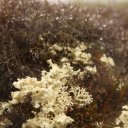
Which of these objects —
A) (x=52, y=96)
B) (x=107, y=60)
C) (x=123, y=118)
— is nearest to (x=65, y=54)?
(x=107, y=60)

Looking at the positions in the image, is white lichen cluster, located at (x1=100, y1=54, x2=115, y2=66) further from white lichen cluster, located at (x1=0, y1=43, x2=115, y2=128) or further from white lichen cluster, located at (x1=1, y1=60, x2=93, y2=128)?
white lichen cluster, located at (x1=1, y1=60, x2=93, y2=128)

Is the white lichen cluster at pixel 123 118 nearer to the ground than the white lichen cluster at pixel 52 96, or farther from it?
nearer to the ground

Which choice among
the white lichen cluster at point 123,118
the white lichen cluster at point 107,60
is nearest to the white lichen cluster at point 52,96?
the white lichen cluster at point 123,118

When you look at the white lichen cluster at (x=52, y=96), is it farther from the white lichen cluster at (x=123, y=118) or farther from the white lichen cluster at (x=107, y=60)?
the white lichen cluster at (x=107, y=60)

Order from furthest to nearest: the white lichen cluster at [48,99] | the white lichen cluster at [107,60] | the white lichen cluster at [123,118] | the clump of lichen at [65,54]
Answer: the white lichen cluster at [107,60]
the clump of lichen at [65,54]
the white lichen cluster at [123,118]
the white lichen cluster at [48,99]

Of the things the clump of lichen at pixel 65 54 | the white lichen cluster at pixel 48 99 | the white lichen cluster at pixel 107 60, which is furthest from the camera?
the white lichen cluster at pixel 107 60

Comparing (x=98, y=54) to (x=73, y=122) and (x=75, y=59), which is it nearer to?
(x=75, y=59)

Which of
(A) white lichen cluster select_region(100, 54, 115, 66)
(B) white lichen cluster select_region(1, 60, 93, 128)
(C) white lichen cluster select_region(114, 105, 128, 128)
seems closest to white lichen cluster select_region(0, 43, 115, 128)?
(B) white lichen cluster select_region(1, 60, 93, 128)
